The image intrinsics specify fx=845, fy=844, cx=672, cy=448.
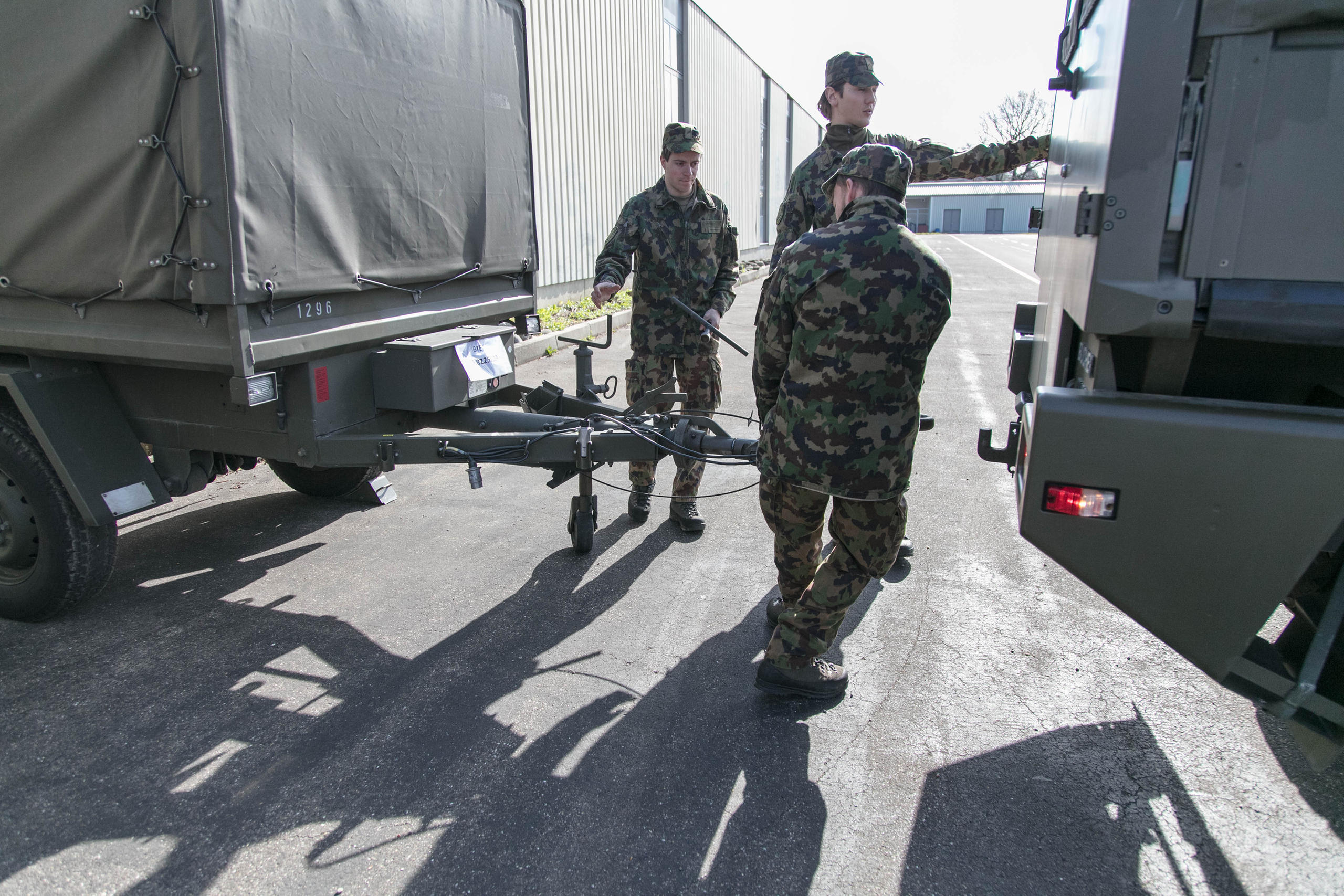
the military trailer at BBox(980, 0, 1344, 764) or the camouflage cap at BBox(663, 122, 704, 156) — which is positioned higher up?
the camouflage cap at BBox(663, 122, 704, 156)

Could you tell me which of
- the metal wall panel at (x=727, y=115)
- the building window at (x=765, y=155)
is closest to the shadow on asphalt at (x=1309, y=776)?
the metal wall panel at (x=727, y=115)

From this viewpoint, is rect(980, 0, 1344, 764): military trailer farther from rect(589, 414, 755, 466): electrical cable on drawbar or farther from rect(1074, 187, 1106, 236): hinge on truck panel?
rect(589, 414, 755, 466): electrical cable on drawbar

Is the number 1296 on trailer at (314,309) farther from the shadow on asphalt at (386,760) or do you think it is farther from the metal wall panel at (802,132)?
the metal wall panel at (802,132)

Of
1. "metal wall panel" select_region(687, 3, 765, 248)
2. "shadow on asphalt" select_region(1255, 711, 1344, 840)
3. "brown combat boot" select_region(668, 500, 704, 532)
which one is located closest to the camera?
"shadow on asphalt" select_region(1255, 711, 1344, 840)

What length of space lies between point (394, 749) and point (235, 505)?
2.89 meters

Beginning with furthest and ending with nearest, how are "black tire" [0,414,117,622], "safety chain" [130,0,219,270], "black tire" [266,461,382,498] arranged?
"black tire" [266,461,382,498] → "black tire" [0,414,117,622] → "safety chain" [130,0,219,270]

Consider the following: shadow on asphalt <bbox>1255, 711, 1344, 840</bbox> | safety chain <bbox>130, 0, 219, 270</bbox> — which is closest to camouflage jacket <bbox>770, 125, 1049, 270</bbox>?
safety chain <bbox>130, 0, 219, 270</bbox>

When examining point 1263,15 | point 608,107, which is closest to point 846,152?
point 1263,15

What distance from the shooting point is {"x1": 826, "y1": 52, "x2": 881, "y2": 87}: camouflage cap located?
4.19m

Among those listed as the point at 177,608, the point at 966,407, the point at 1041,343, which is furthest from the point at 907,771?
the point at 966,407

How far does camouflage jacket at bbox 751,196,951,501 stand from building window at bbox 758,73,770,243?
25.4 metres

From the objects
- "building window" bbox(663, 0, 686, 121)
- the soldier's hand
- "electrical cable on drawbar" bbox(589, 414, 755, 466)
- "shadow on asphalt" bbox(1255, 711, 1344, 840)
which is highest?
"building window" bbox(663, 0, 686, 121)

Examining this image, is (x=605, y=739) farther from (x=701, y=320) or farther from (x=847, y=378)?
(x=701, y=320)

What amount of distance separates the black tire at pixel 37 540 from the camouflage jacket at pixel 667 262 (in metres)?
2.75
